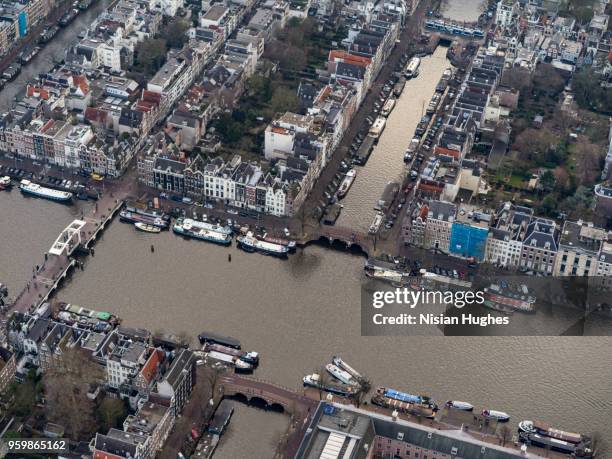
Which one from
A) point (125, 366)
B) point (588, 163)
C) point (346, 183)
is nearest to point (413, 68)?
point (346, 183)

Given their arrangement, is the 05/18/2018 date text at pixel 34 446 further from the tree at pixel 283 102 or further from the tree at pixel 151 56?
the tree at pixel 151 56

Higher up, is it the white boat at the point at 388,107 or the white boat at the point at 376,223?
the white boat at the point at 388,107

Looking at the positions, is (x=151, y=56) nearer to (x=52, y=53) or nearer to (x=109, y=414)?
(x=52, y=53)

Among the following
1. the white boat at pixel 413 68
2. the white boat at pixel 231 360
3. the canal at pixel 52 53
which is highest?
the white boat at pixel 413 68

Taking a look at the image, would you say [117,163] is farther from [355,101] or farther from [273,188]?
[355,101]

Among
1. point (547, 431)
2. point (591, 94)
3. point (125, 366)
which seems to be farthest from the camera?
point (591, 94)

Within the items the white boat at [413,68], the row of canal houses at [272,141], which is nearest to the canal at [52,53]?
the row of canal houses at [272,141]

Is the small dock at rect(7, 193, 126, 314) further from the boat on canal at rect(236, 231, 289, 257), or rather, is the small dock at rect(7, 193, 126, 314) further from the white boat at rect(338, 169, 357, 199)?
the white boat at rect(338, 169, 357, 199)
